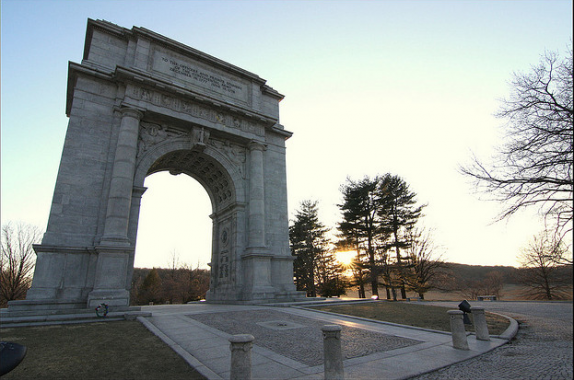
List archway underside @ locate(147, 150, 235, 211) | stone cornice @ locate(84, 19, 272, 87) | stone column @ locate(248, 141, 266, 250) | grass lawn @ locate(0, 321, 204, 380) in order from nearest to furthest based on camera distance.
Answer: grass lawn @ locate(0, 321, 204, 380), stone cornice @ locate(84, 19, 272, 87), stone column @ locate(248, 141, 266, 250), archway underside @ locate(147, 150, 235, 211)

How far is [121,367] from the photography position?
6.27 meters

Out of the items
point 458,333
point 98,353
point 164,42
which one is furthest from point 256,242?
point 164,42

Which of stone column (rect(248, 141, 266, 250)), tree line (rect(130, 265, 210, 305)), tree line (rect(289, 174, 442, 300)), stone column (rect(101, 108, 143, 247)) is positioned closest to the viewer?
stone column (rect(101, 108, 143, 247))

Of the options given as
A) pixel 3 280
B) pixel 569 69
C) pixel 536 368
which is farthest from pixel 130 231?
pixel 3 280

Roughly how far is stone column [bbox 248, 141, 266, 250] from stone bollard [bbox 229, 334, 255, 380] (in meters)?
14.3

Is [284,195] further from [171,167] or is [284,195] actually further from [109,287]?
[109,287]

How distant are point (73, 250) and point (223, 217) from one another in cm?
1003

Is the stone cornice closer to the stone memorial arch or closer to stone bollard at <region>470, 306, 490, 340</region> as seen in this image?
the stone memorial arch

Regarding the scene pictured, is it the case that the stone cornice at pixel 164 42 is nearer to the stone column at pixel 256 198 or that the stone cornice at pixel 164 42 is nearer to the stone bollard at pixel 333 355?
the stone column at pixel 256 198

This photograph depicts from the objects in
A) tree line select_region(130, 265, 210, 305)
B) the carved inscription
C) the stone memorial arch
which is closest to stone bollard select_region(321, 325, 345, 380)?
the stone memorial arch

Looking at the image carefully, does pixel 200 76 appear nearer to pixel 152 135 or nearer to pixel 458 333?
pixel 152 135

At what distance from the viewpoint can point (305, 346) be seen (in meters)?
7.96

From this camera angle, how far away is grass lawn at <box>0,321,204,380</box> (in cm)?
593

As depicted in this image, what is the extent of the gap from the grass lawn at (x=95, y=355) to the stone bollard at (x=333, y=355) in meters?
2.45
